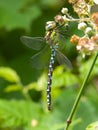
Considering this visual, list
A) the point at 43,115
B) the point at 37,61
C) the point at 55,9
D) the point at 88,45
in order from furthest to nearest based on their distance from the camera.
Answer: the point at 55,9
the point at 43,115
the point at 37,61
the point at 88,45

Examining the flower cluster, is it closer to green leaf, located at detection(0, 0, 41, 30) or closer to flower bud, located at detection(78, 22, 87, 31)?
flower bud, located at detection(78, 22, 87, 31)

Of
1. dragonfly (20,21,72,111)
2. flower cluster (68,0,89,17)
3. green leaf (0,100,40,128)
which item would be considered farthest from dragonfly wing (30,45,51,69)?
green leaf (0,100,40,128)

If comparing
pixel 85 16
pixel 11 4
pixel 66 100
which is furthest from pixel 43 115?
pixel 11 4

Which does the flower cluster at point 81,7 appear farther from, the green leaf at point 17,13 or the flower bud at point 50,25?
the green leaf at point 17,13

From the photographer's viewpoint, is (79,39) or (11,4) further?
(11,4)

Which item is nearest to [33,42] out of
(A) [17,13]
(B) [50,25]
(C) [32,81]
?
(B) [50,25]

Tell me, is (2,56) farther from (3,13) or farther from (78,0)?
(78,0)

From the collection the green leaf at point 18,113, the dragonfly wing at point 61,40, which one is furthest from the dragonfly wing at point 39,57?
the green leaf at point 18,113
